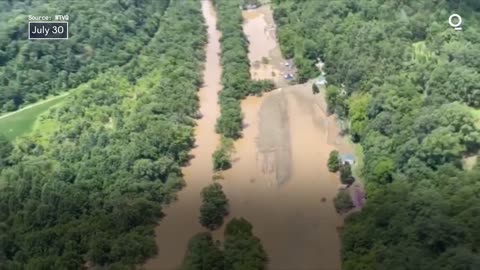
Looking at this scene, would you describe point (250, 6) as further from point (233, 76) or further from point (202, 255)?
point (202, 255)

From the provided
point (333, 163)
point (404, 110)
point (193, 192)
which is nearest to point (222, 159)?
point (193, 192)

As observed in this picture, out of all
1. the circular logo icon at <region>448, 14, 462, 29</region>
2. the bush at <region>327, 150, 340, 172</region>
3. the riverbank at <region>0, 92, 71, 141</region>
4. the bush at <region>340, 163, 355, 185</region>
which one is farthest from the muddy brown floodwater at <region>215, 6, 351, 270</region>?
the riverbank at <region>0, 92, 71, 141</region>

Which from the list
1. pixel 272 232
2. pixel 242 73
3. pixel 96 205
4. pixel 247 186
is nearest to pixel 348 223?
pixel 272 232

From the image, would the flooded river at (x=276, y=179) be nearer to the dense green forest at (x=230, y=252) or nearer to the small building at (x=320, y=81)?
the small building at (x=320, y=81)

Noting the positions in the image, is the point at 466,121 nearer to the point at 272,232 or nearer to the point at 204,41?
the point at 272,232

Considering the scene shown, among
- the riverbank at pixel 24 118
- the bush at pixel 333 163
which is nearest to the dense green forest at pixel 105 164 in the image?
the riverbank at pixel 24 118

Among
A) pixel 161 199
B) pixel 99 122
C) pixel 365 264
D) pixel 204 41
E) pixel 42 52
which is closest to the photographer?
pixel 365 264
